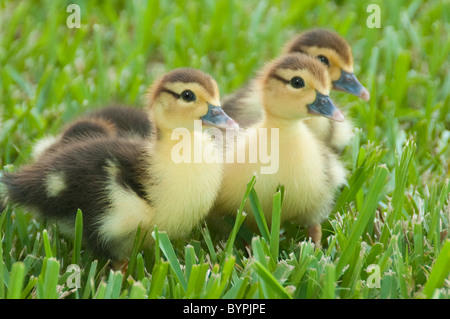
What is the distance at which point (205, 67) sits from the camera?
3.29 meters

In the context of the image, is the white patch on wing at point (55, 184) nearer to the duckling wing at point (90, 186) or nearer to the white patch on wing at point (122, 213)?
the duckling wing at point (90, 186)

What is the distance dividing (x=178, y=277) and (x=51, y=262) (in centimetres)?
32

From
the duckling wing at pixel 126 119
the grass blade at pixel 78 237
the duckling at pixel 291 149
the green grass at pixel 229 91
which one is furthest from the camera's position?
the duckling wing at pixel 126 119

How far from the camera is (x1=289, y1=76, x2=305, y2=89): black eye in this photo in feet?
7.04

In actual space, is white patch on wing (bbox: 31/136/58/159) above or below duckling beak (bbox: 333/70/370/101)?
below

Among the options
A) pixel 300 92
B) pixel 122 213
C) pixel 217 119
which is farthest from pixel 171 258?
pixel 300 92

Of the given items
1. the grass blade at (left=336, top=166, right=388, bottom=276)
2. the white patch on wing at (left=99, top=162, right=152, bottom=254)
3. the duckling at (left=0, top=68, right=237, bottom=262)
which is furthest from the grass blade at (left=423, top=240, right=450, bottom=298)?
the white patch on wing at (left=99, top=162, right=152, bottom=254)

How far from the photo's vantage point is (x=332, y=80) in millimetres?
2568

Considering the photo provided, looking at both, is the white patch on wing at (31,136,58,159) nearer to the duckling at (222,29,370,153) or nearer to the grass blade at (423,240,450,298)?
the duckling at (222,29,370,153)

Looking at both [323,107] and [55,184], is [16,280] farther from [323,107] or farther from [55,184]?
[323,107]

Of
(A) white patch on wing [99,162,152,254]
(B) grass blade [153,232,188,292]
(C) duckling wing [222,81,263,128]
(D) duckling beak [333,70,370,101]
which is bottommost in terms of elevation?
(B) grass blade [153,232,188,292]

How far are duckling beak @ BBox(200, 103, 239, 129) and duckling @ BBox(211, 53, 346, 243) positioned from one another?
15cm

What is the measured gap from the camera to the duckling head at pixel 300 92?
2135 mm

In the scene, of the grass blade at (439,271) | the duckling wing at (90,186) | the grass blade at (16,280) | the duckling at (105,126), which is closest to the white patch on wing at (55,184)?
the duckling wing at (90,186)
